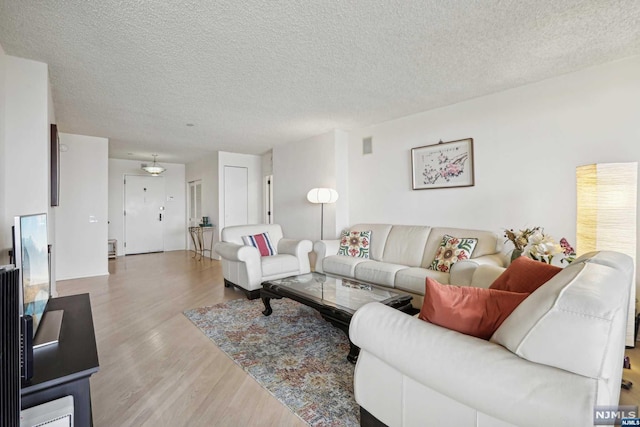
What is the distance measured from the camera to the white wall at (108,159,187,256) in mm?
7051

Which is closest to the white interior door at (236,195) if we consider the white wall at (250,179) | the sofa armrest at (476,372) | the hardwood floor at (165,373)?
the white wall at (250,179)

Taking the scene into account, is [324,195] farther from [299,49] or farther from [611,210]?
[611,210]

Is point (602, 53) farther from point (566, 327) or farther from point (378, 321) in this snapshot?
point (378, 321)

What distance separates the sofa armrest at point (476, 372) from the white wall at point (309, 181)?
3.62 meters

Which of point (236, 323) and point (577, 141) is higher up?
point (577, 141)

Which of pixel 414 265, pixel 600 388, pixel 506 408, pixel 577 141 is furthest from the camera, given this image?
pixel 414 265

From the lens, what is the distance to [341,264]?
12.5 feet

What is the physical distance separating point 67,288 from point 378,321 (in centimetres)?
492

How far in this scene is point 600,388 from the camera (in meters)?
0.81

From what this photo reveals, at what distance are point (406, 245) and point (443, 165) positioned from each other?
3.69 feet

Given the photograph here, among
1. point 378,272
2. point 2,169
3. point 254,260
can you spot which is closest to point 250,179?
point 254,260

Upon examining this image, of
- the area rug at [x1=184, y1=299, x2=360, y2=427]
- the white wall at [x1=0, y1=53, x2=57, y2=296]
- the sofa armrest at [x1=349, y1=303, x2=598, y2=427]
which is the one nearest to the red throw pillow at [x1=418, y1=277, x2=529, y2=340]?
the sofa armrest at [x1=349, y1=303, x2=598, y2=427]

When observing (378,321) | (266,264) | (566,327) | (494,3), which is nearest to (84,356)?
(378,321)

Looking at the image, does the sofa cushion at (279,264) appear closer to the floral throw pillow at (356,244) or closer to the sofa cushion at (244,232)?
the sofa cushion at (244,232)
